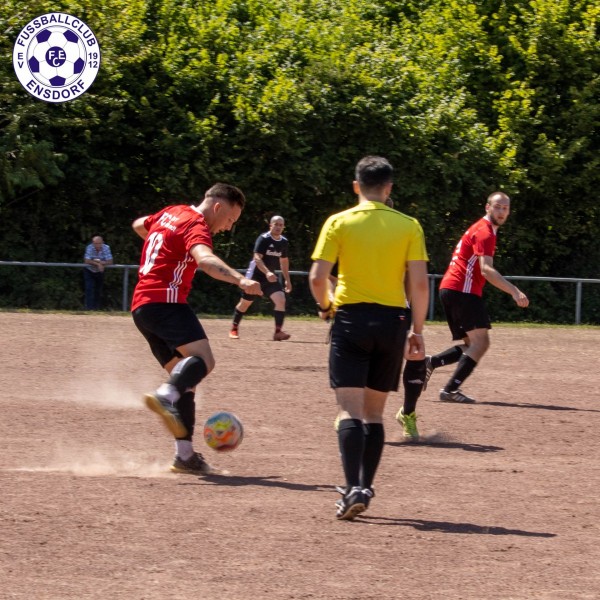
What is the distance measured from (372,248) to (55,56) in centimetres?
1879

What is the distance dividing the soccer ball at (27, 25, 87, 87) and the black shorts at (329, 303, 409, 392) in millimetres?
18187

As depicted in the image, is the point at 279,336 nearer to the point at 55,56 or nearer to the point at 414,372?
the point at 414,372

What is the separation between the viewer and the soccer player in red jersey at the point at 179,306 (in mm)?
7676

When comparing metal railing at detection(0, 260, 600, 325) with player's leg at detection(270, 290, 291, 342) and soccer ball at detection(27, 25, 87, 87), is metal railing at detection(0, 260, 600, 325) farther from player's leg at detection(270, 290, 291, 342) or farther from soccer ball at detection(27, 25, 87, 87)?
player's leg at detection(270, 290, 291, 342)

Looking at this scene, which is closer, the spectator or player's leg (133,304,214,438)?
player's leg (133,304,214,438)

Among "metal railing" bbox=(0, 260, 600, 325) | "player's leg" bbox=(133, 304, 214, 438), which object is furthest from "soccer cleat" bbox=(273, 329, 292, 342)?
"player's leg" bbox=(133, 304, 214, 438)

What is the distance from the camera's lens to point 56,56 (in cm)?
2425

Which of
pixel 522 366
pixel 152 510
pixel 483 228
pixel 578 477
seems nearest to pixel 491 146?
pixel 522 366

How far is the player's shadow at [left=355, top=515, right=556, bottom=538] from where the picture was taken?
6496mm

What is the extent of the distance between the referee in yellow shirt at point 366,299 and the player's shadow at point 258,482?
33.2 inches

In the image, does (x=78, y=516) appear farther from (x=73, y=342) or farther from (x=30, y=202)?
(x=30, y=202)

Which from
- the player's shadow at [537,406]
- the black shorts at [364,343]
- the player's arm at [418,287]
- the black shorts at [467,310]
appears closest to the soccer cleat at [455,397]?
the player's shadow at [537,406]

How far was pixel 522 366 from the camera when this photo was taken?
51.1ft

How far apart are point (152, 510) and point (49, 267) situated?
1758 cm
